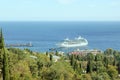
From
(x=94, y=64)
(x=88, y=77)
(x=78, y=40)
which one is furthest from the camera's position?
(x=78, y=40)

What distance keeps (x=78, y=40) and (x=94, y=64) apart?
7363cm

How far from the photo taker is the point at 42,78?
1032 inches

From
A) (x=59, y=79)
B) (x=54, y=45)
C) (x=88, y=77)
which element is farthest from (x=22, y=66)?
(x=54, y=45)

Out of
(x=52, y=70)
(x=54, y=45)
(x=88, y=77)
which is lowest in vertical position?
(x=54, y=45)

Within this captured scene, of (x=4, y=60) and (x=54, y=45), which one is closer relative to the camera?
(x=4, y=60)

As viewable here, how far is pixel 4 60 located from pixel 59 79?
4.70 m

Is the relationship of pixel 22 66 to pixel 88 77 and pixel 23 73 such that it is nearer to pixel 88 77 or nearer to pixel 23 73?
pixel 23 73

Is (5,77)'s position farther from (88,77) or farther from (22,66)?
(88,77)

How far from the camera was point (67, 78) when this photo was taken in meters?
26.5

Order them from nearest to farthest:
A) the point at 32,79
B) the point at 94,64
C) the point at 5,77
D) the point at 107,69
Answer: the point at 5,77 < the point at 32,79 < the point at 107,69 < the point at 94,64

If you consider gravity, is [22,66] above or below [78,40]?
above

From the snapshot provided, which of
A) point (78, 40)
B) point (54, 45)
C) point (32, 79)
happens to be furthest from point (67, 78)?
point (78, 40)

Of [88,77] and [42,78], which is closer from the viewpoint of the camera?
[42,78]

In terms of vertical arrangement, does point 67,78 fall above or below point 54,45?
above
